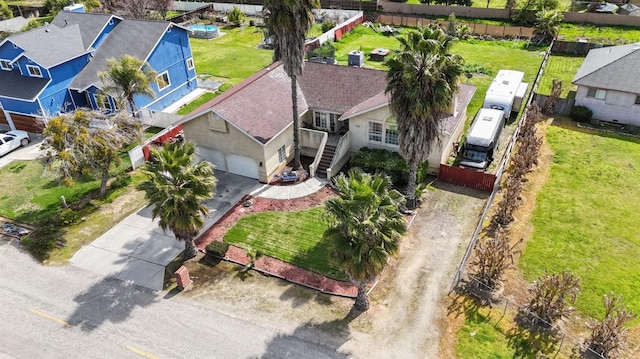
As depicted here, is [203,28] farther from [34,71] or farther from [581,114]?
[581,114]

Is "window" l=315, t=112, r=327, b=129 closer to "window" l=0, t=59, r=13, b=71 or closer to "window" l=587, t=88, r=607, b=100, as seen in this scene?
"window" l=587, t=88, r=607, b=100

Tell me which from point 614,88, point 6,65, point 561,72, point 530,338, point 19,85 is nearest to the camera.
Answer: point 530,338

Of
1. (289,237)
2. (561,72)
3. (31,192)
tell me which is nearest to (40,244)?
(31,192)

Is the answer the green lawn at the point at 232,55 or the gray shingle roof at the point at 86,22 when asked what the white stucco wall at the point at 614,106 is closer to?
the green lawn at the point at 232,55

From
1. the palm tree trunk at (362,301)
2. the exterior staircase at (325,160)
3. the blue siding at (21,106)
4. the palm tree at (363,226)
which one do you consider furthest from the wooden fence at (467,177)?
the blue siding at (21,106)

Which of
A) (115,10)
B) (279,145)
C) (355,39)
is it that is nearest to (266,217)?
(279,145)

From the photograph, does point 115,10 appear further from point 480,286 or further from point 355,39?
point 480,286

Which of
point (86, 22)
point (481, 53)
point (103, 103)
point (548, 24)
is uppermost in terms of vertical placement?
point (86, 22)
